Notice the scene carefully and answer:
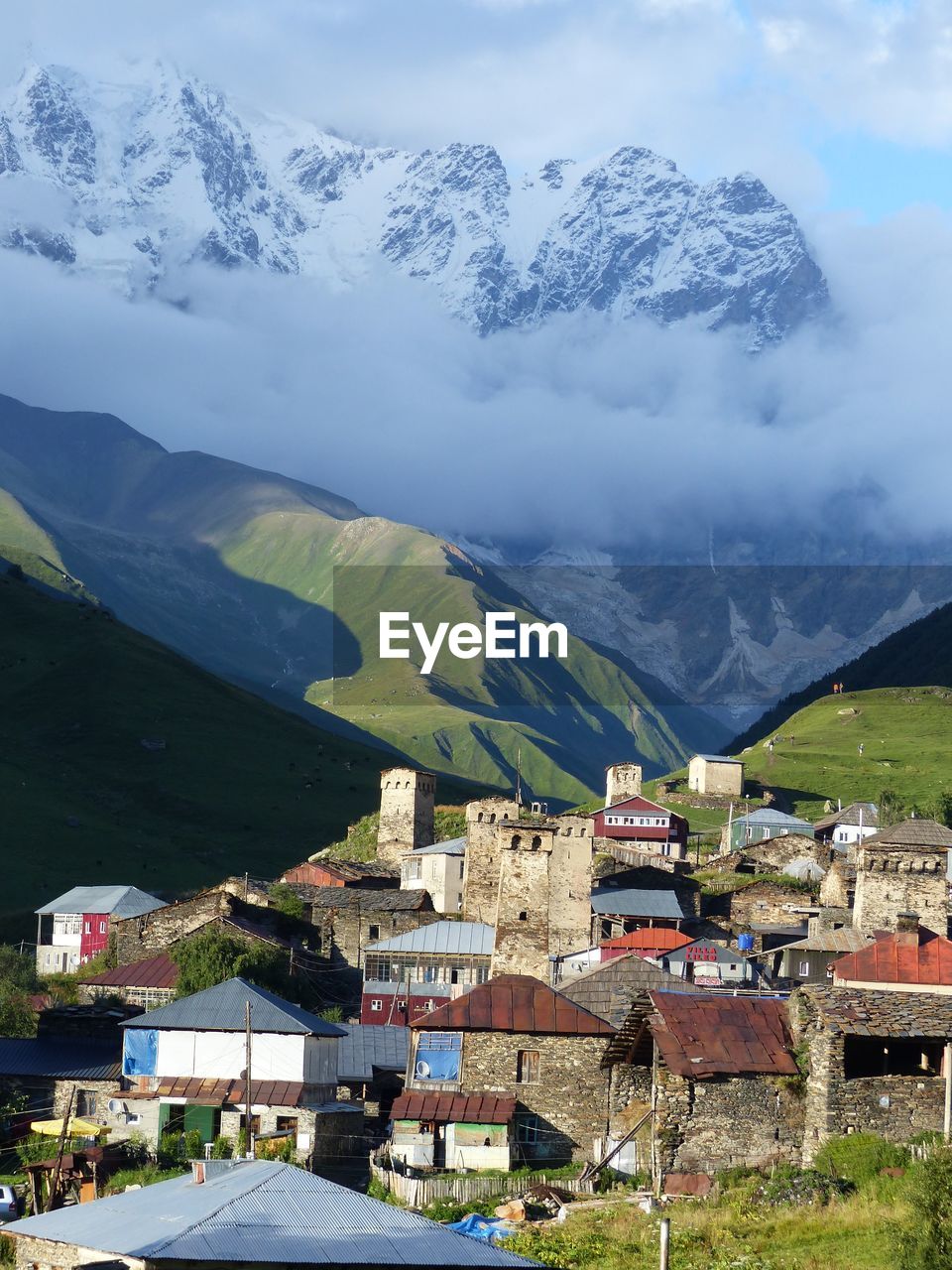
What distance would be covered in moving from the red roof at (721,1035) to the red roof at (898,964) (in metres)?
6.96

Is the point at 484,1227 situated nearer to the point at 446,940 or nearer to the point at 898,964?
the point at 898,964

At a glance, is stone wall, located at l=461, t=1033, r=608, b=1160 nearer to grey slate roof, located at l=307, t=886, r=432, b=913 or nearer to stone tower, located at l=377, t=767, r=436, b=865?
grey slate roof, located at l=307, t=886, r=432, b=913

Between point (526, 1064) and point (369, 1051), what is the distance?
13.0 meters

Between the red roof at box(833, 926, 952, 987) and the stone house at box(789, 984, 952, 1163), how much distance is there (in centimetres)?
963

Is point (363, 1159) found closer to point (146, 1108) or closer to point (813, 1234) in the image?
point (146, 1108)

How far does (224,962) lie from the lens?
246 feet

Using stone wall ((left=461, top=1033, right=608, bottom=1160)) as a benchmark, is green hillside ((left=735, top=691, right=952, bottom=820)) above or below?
above

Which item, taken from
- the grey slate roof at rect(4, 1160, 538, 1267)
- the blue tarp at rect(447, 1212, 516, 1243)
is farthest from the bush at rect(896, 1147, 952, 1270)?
Result: the blue tarp at rect(447, 1212, 516, 1243)

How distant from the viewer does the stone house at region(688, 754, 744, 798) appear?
16112 cm

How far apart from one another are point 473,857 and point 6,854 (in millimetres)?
74232

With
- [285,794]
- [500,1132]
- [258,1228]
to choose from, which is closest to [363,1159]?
[500,1132]

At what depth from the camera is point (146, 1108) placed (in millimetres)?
52844

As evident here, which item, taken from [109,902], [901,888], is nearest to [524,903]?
[901,888]

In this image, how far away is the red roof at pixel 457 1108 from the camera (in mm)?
47156
